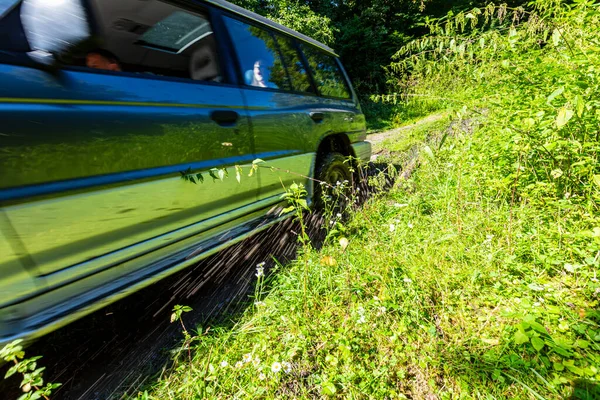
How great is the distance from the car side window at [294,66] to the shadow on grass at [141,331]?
152 centimetres

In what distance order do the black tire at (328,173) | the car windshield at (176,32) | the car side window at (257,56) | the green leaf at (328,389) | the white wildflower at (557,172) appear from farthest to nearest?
the black tire at (328,173) → the car side window at (257,56) → the car windshield at (176,32) → the white wildflower at (557,172) → the green leaf at (328,389)

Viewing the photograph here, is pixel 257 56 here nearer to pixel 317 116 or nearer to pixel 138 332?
pixel 317 116

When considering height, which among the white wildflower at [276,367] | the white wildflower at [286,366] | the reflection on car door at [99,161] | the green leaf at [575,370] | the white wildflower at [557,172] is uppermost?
the reflection on car door at [99,161]

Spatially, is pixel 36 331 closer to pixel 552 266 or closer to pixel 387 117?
pixel 552 266

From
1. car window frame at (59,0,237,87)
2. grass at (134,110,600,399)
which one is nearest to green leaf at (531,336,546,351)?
grass at (134,110,600,399)

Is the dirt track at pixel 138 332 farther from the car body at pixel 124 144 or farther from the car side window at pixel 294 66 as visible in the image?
the car side window at pixel 294 66

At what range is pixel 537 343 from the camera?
91cm

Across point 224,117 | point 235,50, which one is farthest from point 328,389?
point 235,50

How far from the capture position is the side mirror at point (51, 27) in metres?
1.00

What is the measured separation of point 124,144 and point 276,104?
3.86 feet

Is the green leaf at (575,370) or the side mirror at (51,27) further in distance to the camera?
the side mirror at (51,27)

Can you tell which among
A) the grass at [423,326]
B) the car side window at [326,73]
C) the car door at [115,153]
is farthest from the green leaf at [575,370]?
the car side window at [326,73]

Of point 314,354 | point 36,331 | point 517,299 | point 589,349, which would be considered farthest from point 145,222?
point 589,349

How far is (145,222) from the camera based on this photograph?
1300 mm
